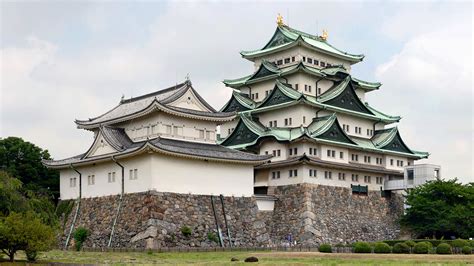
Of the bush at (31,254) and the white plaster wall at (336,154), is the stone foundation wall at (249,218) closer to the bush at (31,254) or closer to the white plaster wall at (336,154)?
the white plaster wall at (336,154)

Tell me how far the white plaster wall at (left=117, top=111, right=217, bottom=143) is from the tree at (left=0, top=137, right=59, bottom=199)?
45.3 feet

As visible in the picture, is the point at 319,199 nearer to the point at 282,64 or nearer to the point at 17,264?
the point at 282,64

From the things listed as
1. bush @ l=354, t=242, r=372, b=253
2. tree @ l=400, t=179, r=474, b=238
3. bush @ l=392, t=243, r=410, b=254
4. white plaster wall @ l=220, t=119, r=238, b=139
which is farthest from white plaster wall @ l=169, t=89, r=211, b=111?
tree @ l=400, t=179, r=474, b=238

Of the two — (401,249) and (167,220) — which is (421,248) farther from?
(167,220)

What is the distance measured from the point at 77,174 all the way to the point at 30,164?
10.8 metres

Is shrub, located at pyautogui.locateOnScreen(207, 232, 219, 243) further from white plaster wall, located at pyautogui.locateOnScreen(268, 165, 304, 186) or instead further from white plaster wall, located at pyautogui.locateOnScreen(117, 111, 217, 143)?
white plaster wall, located at pyautogui.locateOnScreen(268, 165, 304, 186)

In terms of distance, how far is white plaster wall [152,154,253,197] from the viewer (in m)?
50.2

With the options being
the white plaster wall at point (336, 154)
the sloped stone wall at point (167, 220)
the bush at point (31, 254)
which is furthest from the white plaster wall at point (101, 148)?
the white plaster wall at point (336, 154)

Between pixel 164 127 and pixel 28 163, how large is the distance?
19682mm

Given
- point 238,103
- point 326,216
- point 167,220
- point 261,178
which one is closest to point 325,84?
point 238,103

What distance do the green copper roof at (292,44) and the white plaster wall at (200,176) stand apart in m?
17.4

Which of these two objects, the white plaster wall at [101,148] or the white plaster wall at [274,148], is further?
the white plaster wall at [274,148]

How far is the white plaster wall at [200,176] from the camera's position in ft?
165

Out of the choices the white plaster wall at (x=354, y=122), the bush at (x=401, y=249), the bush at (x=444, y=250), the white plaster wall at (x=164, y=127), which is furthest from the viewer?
the white plaster wall at (x=354, y=122)
